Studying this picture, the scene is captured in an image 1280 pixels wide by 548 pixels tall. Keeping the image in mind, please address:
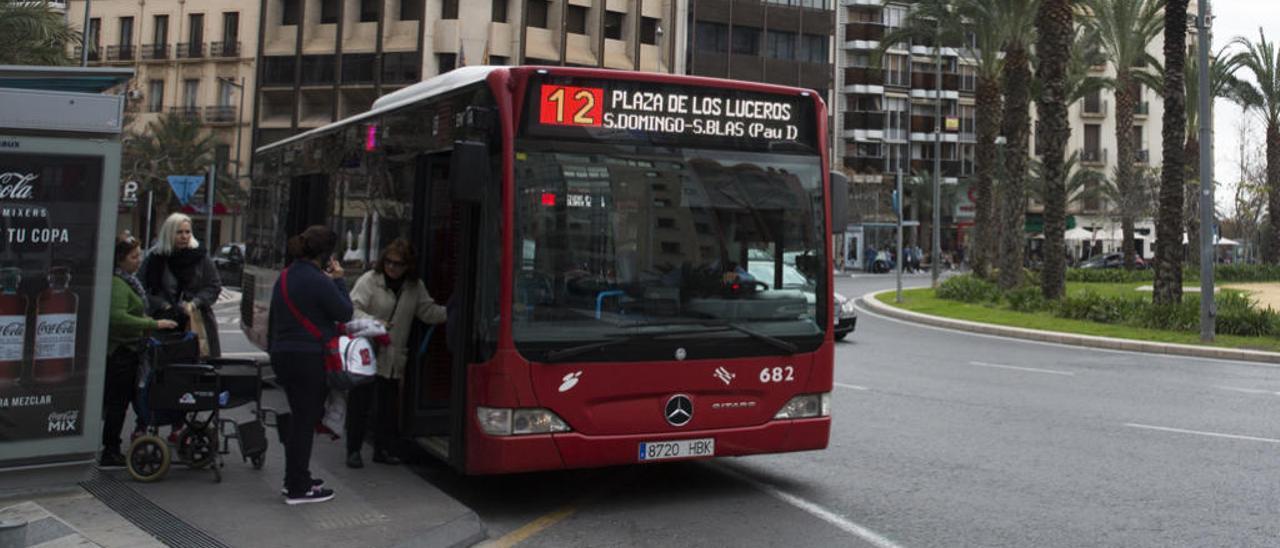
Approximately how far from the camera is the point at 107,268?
23.8ft

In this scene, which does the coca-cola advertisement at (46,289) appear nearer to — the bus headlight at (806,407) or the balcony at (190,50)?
the bus headlight at (806,407)

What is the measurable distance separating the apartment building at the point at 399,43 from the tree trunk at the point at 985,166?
2212 centimetres

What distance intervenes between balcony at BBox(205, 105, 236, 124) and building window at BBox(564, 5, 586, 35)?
18.2 meters

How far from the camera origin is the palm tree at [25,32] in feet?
87.5

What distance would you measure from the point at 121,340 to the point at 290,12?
5444cm

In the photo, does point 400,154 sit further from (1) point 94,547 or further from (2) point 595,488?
(1) point 94,547

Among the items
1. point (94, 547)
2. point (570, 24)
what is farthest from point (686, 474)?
point (570, 24)

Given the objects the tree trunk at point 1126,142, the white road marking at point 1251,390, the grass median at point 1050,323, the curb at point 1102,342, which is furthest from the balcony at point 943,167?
the white road marking at point 1251,390

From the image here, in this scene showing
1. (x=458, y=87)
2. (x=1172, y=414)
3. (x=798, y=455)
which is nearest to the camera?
(x=458, y=87)

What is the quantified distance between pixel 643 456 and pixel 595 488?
3.05ft

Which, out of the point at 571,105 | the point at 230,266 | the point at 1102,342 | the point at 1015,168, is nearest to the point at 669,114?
the point at 571,105

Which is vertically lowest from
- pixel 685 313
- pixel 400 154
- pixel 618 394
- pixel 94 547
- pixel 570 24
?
pixel 94 547

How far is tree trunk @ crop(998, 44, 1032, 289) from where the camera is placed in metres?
31.4

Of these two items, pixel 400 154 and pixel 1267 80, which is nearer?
pixel 400 154
